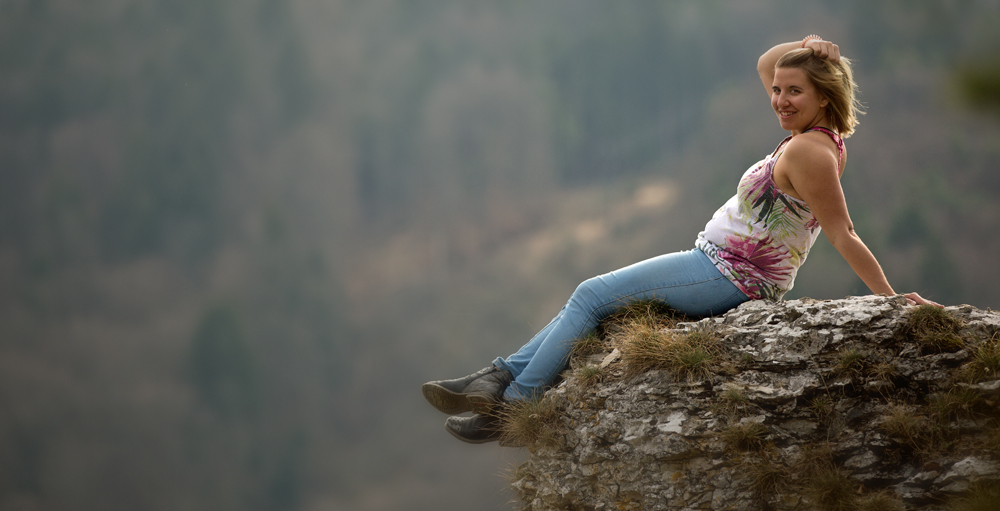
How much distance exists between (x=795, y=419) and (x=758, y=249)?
1293 mm

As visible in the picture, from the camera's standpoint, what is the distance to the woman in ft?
14.8

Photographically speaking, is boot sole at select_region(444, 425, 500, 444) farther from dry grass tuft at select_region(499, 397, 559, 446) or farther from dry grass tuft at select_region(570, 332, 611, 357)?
dry grass tuft at select_region(570, 332, 611, 357)

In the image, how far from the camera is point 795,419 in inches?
179

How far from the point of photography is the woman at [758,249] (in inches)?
178

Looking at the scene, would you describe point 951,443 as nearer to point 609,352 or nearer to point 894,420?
point 894,420

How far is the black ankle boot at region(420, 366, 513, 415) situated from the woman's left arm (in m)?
2.75

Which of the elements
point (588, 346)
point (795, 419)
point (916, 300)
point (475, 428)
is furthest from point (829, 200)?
point (475, 428)

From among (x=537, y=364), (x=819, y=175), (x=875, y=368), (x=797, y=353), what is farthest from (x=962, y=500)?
(x=537, y=364)

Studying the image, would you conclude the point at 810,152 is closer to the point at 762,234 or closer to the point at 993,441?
the point at 762,234

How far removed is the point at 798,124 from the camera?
4.89 metres

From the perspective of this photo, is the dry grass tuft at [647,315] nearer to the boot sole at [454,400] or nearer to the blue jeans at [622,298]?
the blue jeans at [622,298]

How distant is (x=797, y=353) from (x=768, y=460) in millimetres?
807

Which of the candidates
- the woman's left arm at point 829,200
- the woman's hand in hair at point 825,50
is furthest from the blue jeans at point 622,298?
the woman's hand in hair at point 825,50

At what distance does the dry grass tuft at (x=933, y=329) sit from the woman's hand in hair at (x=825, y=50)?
1934mm
